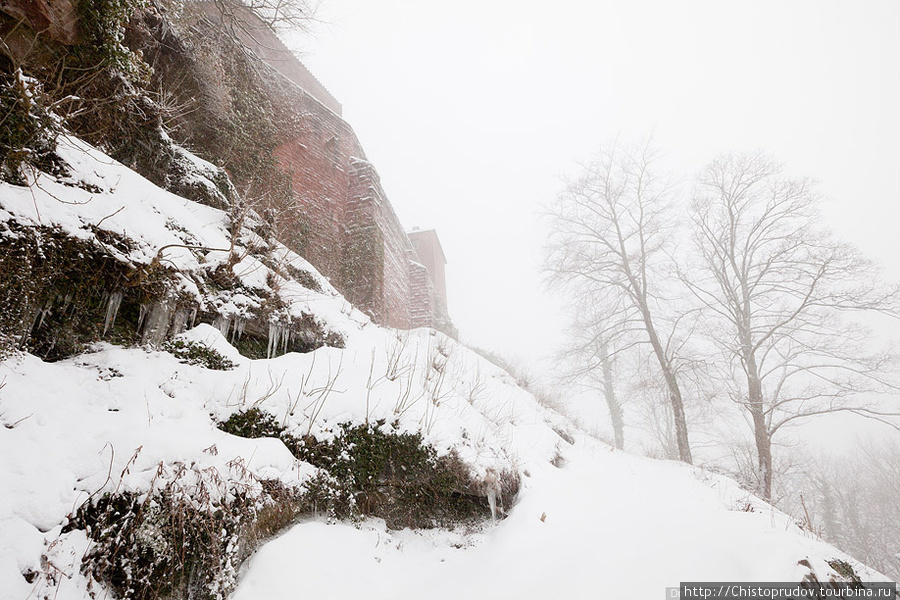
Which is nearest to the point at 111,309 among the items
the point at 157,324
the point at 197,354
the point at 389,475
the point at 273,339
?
the point at 157,324

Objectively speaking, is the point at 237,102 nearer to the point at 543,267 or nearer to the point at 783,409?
the point at 543,267

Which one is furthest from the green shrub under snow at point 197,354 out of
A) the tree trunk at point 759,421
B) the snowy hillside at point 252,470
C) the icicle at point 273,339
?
the tree trunk at point 759,421

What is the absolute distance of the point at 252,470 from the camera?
2.38 m

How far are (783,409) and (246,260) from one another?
1170 cm

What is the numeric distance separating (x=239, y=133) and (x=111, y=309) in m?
5.47

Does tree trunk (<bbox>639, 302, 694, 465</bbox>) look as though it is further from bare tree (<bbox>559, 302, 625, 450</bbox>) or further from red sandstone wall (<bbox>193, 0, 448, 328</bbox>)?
red sandstone wall (<bbox>193, 0, 448, 328</bbox>)

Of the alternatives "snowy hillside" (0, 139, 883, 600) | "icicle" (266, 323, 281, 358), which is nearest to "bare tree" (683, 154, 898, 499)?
"snowy hillside" (0, 139, 883, 600)

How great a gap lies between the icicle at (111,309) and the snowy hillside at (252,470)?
2cm

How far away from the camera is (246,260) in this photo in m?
4.36

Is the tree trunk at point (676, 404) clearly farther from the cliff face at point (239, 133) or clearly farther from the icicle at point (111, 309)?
the icicle at point (111, 309)

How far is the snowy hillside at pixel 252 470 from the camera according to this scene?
1.81m

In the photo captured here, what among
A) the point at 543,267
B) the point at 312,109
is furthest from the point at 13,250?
the point at 543,267

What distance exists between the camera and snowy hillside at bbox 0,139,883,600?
181 cm

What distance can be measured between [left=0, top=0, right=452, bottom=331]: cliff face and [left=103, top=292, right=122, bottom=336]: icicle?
162cm
